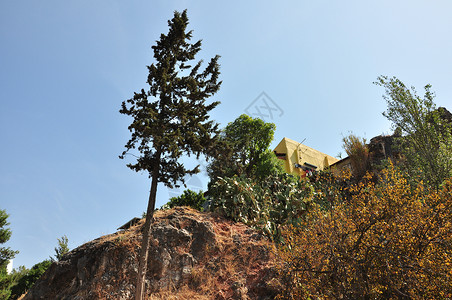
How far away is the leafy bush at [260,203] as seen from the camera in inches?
458

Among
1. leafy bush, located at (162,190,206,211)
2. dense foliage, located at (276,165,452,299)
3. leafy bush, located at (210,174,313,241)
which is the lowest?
dense foliage, located at (276,165,452,299)

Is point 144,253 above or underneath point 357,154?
underneath

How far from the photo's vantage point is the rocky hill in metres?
8.50

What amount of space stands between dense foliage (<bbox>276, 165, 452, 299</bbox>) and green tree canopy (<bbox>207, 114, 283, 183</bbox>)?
1252 centimetres

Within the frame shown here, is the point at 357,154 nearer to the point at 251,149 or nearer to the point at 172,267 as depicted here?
the point at 251,149

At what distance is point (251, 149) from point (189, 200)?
7663 mm

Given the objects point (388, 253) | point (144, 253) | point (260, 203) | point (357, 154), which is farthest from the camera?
point (357, 154)

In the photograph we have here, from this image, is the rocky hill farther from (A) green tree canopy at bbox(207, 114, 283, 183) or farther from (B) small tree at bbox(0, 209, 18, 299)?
(B) small tree at bbox(0, 209, 18, 299)

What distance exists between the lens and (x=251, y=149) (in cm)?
2055

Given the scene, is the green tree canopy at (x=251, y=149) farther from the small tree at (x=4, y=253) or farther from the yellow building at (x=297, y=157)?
the small tree at (x=4, y=253)

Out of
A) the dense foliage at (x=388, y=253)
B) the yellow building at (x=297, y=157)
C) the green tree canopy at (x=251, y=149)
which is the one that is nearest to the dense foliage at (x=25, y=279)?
the green tree canopy at (x=251, y=149)

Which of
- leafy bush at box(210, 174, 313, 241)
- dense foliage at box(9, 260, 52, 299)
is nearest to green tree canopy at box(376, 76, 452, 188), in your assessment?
leafy bush at box(210, 174, 313, 241)

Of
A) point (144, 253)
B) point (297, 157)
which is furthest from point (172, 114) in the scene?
point (297, 157)

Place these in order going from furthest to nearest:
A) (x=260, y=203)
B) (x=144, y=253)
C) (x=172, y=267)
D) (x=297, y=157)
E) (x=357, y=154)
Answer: (x=297, y=157) < (x=357, y=154) < (x=260, y=203) < (x=172, y=267) < (x=144, y=253)
